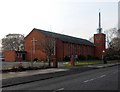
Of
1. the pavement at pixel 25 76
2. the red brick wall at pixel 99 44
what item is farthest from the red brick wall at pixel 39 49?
the pavement at pixel 25 76

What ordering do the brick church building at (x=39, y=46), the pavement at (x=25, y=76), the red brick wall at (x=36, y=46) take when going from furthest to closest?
the red brick wall at (x=36, y=46)
the brick church building at (x=39, y=46)
the pavement at (x=25, y=76)

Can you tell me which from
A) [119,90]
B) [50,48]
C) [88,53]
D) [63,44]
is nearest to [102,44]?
[88,53]

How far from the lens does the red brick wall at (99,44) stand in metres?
117

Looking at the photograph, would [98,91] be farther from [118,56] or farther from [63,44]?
[118,56]

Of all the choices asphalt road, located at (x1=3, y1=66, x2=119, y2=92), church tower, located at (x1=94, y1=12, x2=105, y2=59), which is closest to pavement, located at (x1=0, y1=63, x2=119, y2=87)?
asphalt road, located at (x1=3, y1=66, x2=119, y2=92)

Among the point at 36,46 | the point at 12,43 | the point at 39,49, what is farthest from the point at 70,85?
the point at 12,43

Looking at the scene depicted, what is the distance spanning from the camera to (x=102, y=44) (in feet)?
387

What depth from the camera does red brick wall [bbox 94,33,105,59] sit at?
11669 cm

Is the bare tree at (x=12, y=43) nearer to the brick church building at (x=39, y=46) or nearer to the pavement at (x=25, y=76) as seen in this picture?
the brick church building at (x=39, y=46)

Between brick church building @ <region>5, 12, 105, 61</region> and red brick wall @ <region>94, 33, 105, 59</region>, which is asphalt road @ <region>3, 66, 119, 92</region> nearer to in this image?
brick church building @ <region>5, 12, 105, 61</region>

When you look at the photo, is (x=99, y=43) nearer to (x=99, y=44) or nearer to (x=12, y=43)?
(x=99, y=44)

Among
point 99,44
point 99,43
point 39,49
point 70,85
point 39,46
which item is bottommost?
point 70,85

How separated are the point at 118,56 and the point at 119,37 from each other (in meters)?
10.3

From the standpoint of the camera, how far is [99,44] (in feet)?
396
